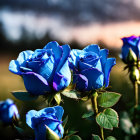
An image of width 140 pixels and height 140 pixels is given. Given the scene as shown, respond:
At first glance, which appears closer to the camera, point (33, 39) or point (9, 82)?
point (9, 82)

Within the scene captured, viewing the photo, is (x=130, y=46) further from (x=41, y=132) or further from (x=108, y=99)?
(x=41, y=132)

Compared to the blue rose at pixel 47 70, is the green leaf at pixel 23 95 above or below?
below

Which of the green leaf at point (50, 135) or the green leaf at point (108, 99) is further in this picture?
the green leaf at point (108, 99)

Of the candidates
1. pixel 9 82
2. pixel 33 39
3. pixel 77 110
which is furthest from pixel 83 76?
pixel 33 39

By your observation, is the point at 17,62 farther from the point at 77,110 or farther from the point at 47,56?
the point at 77,110

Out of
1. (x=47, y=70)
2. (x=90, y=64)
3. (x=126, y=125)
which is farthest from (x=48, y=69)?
(x=126, y=125)

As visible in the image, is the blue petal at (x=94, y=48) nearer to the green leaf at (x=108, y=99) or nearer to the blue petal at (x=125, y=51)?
the green leaf at (x=108, y=99)

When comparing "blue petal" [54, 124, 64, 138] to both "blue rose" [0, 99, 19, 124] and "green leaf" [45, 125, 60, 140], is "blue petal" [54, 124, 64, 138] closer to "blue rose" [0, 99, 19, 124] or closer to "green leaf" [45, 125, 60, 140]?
"green leaf" [45, 125, 60, 140]

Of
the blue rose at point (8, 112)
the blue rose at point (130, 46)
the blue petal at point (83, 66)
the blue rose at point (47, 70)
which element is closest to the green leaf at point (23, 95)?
the blue rose at point (47, 70)
